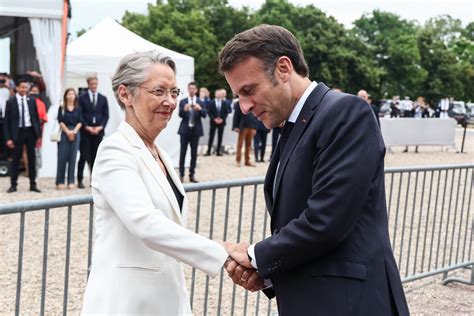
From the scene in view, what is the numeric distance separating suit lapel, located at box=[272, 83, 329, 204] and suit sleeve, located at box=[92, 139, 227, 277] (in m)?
0.33

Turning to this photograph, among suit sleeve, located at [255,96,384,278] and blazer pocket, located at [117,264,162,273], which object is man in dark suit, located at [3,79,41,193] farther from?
suit sleeve, located at [255,96,384,278]

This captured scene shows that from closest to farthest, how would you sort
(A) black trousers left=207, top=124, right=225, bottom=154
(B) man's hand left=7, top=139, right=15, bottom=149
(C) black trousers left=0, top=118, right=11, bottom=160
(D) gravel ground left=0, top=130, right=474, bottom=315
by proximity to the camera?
(D) gravel ground left=0, top=130, right=474, bottom=315
(B) man's hand left=7, top=139, right=15, bottom=149
(C) black trousers left=0, top=118, right=11, bottom=160
(A) black trousers left=207, top=124, right=225, bottom=154

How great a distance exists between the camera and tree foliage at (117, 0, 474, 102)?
180 ft

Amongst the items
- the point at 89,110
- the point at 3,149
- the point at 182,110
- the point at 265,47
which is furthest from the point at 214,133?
the point at 265,47

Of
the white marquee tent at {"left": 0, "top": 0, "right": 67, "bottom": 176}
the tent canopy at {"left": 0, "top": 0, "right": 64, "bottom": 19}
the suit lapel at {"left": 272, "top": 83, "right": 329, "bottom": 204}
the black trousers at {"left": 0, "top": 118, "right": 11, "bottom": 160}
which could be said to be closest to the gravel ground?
the suit lapel at {"left": 272, "top": 83, "right": 329, "bottom": 204}

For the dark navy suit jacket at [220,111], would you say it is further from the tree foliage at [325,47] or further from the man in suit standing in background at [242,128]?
the tree foliage at [325,47]

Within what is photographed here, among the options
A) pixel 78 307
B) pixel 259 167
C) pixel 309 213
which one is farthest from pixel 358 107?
pixel 259 167

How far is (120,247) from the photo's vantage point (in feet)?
7.56

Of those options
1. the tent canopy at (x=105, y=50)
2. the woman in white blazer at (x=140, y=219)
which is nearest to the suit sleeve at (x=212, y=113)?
the tent canopy at (x=105, y=50)

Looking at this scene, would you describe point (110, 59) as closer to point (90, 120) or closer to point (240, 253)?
point (90, 120)

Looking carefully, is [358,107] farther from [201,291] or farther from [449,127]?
[449,127]

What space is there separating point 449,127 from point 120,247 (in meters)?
22.4

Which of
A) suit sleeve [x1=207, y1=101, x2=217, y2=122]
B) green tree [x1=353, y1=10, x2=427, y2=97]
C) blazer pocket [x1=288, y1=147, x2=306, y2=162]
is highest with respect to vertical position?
green tree [x1=353, y1=10, x2=427, y2=97]

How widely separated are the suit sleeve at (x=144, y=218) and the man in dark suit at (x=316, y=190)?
0.17m
